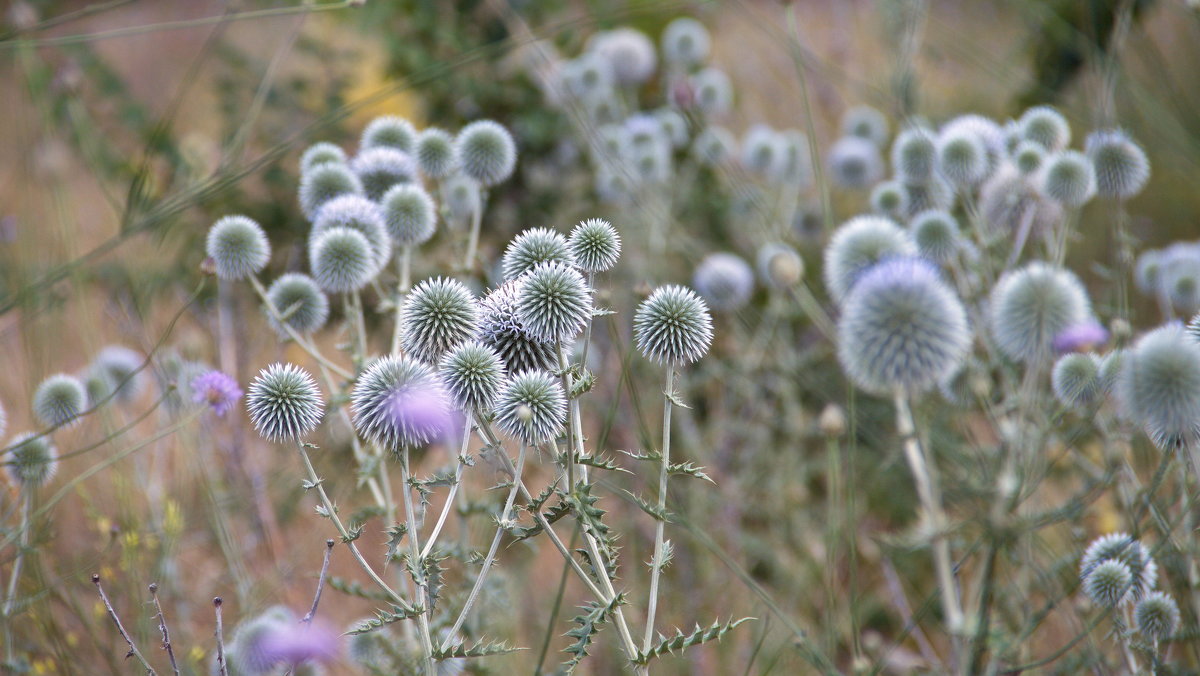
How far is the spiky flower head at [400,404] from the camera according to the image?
191cm

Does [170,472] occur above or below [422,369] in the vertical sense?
above

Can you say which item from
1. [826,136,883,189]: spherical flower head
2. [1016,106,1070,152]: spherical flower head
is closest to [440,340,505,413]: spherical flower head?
[1016,106,1070,152]: spherical flower head

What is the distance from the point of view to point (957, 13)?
784 cm

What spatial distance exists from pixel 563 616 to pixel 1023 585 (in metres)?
2.44

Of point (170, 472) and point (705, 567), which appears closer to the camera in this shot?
point (705, 567)

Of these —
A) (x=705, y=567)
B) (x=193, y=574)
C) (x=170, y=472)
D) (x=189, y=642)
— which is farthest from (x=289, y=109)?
(x=705, y=567)

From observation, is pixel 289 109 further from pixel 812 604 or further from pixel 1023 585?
pixel 1023 585

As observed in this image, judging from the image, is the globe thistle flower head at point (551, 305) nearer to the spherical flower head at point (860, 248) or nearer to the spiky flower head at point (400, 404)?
the spiky flower head at point (400, 404)

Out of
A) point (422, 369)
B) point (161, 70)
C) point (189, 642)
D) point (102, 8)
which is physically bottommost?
point (189, 642)

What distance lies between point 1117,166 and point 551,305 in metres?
2.01

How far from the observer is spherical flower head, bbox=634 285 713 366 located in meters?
2.07

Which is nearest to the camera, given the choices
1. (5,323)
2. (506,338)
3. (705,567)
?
(506,338)

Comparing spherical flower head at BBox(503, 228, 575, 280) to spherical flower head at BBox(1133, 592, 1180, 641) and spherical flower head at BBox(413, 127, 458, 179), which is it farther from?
spherical flower head at BBox(1133, 592, 1180, 641)

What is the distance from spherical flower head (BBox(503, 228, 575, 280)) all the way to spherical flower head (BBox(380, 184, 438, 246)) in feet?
Answer: 1.84
